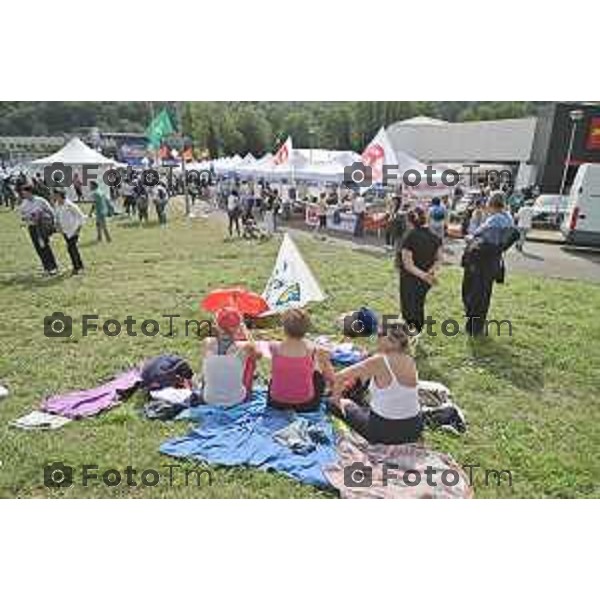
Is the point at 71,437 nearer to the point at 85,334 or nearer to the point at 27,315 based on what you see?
the point at 85,334

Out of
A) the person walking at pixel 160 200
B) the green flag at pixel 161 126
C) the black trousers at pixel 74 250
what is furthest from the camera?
the green flag at pixel 161 126

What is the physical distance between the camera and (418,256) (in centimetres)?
701

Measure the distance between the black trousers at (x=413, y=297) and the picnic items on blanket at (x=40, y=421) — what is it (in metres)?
4.04

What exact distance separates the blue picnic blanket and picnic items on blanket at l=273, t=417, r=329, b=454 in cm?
2

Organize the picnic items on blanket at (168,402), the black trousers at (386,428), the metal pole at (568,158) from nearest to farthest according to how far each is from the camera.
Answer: the black trousers at (386,428), the picnic items on blanket at (168,402), the metal pole at (568,158)

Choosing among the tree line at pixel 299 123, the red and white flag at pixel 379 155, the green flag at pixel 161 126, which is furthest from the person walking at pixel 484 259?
the tree line at pixel 299 123

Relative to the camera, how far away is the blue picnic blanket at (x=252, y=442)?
14.4 feet

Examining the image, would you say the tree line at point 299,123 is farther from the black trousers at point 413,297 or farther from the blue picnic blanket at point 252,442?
the blue picnic blanket at point 252,442

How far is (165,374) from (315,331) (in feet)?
9.16

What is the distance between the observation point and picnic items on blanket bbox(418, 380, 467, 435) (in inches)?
201

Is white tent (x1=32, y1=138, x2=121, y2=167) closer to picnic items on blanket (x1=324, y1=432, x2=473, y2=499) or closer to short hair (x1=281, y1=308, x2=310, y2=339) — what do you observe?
short hair (x1=281, y1=308, x2=310, y2=339)

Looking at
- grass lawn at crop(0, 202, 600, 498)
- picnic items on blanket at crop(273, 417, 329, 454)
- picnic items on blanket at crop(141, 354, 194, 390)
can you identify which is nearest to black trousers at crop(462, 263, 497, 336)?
grass lawn at crop(0, 202, 600, 498)

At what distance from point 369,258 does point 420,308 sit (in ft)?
24.3

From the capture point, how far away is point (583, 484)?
4363 millimetres
